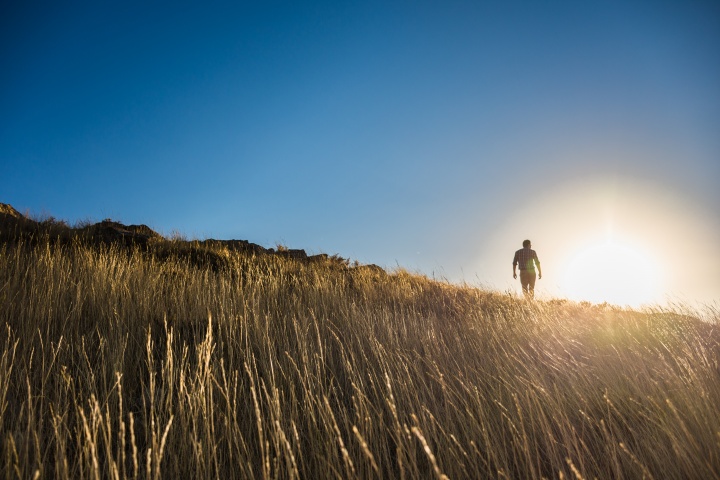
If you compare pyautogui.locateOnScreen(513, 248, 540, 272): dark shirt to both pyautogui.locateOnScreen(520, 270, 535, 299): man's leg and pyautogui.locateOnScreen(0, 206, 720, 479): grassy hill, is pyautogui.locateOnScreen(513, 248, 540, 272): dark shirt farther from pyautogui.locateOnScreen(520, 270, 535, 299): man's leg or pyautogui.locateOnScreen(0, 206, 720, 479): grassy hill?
pyautogui.locateOnScreen(0, 206, 720, 479): grassy hill

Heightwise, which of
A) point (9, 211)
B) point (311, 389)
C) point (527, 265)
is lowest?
point (311, 389)

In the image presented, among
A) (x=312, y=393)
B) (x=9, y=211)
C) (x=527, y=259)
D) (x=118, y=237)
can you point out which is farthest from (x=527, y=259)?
(x=9, y=211)

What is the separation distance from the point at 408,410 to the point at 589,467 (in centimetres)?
109

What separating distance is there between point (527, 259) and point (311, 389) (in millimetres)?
9818

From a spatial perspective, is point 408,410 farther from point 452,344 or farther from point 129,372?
point 129,372

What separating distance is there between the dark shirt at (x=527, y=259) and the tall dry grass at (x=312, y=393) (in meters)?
4.44

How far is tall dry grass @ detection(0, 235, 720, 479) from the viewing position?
1.88 meters

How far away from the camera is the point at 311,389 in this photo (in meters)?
2.53

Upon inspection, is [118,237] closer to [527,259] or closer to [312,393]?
[312,393]

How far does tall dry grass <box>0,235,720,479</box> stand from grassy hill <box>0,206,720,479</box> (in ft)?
0.08

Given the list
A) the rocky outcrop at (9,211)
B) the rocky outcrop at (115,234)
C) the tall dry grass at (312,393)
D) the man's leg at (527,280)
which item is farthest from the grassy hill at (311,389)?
the man's leg at (527,280)

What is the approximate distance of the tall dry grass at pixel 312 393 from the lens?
1879 millimetres

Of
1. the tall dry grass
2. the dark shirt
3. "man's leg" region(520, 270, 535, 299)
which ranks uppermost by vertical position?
the dark shirt

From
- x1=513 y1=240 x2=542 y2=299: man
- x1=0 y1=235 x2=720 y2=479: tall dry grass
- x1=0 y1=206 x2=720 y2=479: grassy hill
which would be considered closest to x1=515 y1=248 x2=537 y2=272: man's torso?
x1=513 y1=240 x2=542 y2=299: man
